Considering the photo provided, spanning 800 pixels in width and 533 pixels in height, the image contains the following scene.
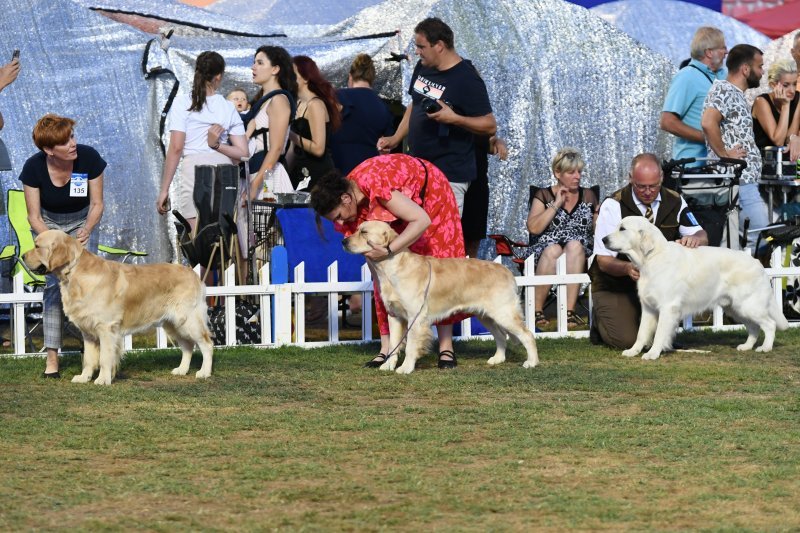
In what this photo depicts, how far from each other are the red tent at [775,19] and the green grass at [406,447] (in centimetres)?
659

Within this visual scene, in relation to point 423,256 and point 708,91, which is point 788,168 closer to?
point 708,91

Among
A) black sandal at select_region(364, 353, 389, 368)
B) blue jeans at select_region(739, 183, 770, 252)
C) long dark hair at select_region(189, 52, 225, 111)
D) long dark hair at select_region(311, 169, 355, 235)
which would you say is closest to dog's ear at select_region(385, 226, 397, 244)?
long dark hair at select_region(311, 169, 355, 235)

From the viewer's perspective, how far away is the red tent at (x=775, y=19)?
1373cm

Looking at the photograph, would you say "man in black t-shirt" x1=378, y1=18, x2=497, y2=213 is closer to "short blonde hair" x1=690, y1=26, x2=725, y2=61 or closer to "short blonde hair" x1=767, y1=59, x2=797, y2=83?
"short blonde hair" x1=690, y1=26, x2=725, y2=61

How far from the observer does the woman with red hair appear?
30.9 ft

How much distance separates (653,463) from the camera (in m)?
5.11

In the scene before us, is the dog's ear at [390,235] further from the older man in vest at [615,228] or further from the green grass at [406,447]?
the older man in vest at [615,228]

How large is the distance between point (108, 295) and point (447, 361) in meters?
1.99

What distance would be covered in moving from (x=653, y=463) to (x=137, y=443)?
2090 millimetres

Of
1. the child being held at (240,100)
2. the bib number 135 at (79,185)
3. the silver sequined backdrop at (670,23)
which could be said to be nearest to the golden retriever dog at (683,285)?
the bib number 135 at (79,185)

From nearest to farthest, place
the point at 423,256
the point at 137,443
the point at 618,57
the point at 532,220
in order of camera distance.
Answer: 1. the point at 137,443
2. the point at 423,256
3. the point at 532,220
4. the point at 618,57

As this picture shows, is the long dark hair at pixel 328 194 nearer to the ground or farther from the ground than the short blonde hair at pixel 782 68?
nearer to the ground

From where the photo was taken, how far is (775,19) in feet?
45.5

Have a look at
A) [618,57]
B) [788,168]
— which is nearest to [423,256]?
[788,168]
